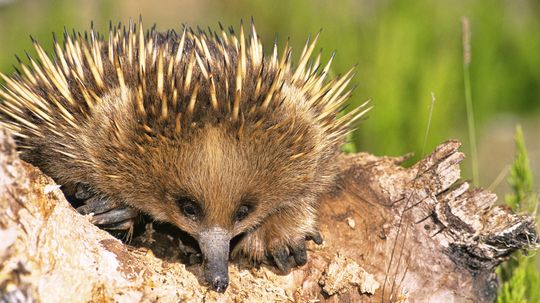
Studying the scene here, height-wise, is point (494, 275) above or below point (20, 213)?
above

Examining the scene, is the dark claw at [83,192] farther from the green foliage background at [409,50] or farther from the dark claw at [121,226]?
the green foliage background at [409,50]

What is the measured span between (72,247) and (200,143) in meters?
0.44

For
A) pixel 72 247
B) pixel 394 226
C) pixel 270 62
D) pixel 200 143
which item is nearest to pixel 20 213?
pixel 72 247

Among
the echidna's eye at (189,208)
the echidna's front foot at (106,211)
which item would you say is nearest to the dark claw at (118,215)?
the echidna's front foot at (106,211)

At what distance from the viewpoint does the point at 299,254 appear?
2.54 metres

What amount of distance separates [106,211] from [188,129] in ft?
1.46

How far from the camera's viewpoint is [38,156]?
2.50 metres

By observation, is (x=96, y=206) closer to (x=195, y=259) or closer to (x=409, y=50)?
(x=195, y=259)

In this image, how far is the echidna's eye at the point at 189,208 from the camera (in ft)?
7.52

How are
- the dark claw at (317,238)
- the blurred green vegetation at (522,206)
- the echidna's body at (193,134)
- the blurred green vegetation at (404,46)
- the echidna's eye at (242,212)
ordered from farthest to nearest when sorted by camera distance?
the blurred green vegetation at (404,46) → the blurred green vegetation at (522,206) → the dark claw at (317,238) → the echidna's eye at (242,212) → the echidna's body at (193,134)

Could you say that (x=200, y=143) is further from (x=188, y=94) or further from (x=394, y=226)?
(x=394, y=226)

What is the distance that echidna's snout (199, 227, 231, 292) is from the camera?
2.23m

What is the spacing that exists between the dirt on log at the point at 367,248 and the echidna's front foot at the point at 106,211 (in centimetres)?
10

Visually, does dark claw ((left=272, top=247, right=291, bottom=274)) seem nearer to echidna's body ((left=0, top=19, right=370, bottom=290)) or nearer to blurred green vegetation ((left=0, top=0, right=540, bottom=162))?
echidna's body ((left=0, top=19, right=370, bottom=290))
